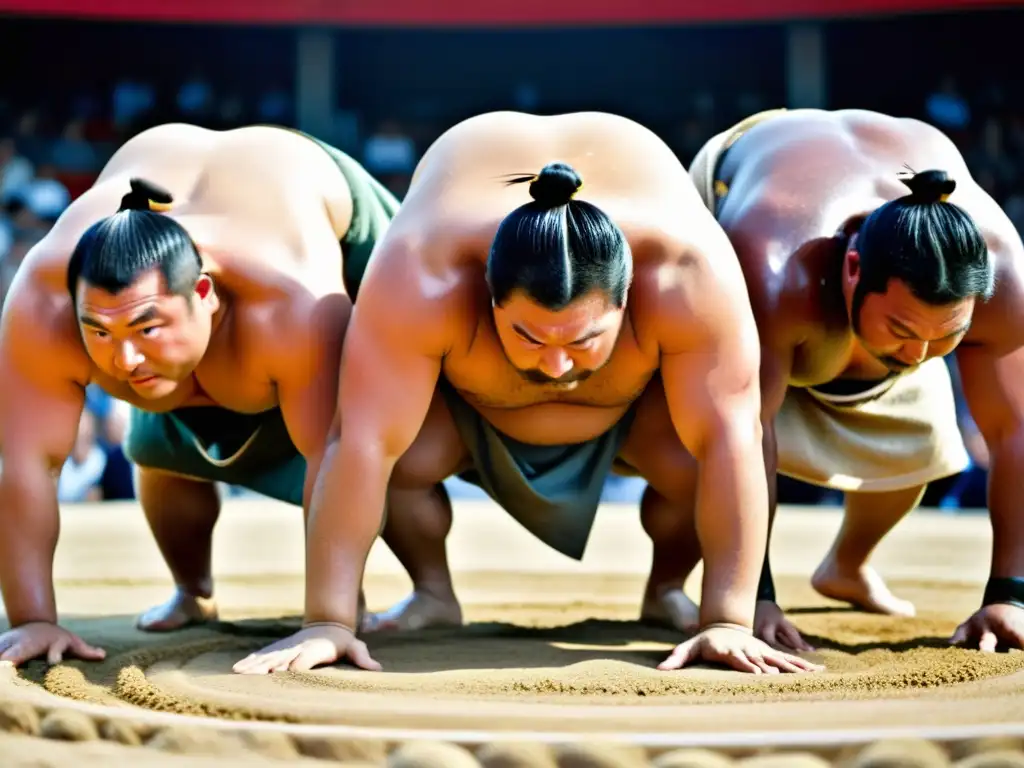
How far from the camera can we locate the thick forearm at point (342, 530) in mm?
2193

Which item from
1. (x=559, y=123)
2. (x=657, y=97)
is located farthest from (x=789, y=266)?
(x=657, y=97)

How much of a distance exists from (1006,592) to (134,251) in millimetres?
1648

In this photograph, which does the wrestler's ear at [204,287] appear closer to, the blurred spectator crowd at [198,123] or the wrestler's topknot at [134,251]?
the wrestler's topknot at [134,251]

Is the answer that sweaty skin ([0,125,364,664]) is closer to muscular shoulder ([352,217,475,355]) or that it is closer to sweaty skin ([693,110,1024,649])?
muscular shoulder ([352,217,475,355])

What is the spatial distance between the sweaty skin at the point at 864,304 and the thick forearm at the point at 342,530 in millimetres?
752

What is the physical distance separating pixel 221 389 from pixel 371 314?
0.45m

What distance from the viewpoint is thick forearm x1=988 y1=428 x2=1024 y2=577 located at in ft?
8.21

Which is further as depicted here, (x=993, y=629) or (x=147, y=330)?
(x=993, y=629)

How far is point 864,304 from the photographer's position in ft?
7.73

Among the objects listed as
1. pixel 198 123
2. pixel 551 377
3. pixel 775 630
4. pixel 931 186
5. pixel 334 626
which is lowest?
pixel 775 630

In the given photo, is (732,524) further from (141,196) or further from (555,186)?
(141,196)

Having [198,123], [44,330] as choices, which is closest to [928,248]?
[44,330]

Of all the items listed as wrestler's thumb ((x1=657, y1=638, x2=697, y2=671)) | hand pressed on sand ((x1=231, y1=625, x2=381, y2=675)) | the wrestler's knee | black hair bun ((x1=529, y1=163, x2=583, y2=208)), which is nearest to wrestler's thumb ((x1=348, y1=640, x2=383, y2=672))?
hand pressed on sand ((x1=231, y1=625, x2=381, y2=675))

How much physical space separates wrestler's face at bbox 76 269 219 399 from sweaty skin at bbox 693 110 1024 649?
99cm
